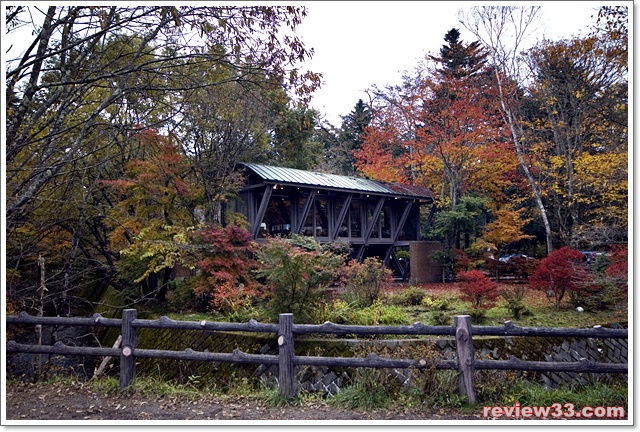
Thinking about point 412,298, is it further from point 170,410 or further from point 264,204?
point 170,410

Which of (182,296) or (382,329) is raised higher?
(382,329)

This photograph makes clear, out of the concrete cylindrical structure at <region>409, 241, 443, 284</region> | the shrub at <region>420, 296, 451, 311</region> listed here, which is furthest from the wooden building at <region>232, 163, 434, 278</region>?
the shrub at <region>420, 296, 451, 311</region>

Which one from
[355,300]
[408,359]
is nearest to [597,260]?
[355,300]

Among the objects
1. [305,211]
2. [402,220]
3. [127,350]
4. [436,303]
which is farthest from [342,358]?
[402,220]

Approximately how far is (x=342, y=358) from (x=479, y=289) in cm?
515

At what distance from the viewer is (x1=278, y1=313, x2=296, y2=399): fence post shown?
16.8 feet

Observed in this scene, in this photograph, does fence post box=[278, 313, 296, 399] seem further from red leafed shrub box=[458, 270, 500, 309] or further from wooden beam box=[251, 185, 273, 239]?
wooden beam box=[251, 185, 273, 239]

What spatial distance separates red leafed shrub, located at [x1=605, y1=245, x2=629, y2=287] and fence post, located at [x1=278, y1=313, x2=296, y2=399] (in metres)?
6.73

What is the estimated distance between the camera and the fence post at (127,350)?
17.9 ft

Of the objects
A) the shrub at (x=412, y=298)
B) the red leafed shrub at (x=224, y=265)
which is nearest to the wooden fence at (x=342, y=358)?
the red leafed shrub at (x=224, y=265)

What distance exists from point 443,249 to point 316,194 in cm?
570

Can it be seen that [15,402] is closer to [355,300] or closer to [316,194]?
[355,300]

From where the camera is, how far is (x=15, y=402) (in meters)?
5.16

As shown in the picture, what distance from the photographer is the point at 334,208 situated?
16.6 metres
